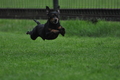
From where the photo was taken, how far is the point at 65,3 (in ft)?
56.7

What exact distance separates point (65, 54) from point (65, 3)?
23.7 ft

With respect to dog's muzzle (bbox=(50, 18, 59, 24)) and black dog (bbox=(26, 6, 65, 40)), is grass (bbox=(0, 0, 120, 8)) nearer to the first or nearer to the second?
black dog (bbox=(26, 6, 65, 40))

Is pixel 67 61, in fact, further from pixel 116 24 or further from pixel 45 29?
Answer: pixel 116 24

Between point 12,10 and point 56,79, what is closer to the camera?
point 56,79

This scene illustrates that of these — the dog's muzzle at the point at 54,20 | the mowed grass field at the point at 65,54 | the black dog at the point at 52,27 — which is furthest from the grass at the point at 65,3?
the dog's muzzle at the point at 54,20

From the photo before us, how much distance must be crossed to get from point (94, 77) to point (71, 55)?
3.17 metres

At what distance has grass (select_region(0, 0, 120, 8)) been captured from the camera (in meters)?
16.3

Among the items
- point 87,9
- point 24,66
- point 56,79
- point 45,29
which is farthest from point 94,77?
point 87,9

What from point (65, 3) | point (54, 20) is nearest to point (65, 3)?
point (65, 3)

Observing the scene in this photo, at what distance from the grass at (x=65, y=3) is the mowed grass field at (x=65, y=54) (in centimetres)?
94

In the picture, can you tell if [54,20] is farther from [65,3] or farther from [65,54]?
[65,3]

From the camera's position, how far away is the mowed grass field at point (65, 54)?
24.1ft

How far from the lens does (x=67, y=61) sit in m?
9.00

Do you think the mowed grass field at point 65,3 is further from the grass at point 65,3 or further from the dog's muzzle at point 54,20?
the dog's muzzle at point 54,20
